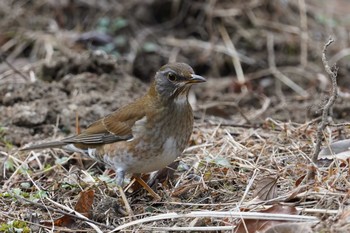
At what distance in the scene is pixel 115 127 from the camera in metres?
6.47

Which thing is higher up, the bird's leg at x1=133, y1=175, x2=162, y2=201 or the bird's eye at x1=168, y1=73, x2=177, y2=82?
the bird's eye at x1=168, y1=73, x2=177, y2=82

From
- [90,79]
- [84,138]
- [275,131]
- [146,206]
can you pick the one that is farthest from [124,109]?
[90,79]

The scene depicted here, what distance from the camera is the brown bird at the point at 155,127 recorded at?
19.4 feet

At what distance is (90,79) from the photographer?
8.96 meters

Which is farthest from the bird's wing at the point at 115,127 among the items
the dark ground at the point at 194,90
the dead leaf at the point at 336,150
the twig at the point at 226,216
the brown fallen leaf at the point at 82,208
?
the dead leaf at the point at 336,150

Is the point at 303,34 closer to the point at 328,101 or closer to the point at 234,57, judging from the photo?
the point at 234,57

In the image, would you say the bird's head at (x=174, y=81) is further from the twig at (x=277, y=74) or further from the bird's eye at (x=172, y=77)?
the twig at (x=277, y=74)

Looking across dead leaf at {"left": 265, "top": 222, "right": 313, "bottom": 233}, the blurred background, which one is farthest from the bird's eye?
the blurred background

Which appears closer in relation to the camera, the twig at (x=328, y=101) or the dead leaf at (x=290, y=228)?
the dead leaf at (x=290, y=228)

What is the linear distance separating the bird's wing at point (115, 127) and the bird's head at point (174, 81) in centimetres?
23

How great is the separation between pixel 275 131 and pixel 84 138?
1.96 metres

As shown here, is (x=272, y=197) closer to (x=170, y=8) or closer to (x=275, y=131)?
(x=275, y=131)

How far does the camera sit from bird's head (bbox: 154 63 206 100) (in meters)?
6.01

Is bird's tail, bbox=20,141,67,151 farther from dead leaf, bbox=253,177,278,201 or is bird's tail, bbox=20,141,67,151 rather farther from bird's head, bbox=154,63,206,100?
dead leaf, bbox=253,177,278,201
